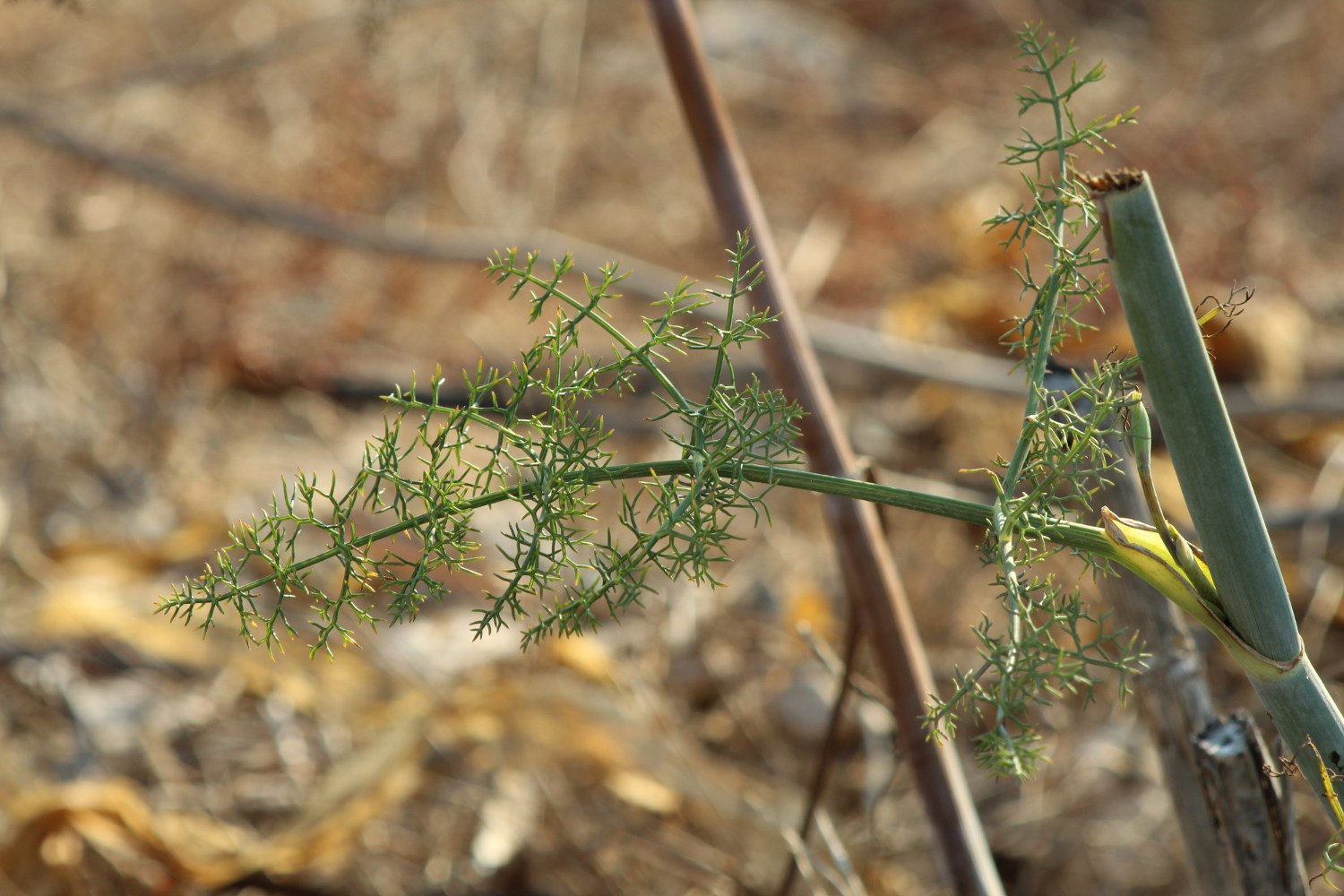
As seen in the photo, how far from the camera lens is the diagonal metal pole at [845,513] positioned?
3.02ft

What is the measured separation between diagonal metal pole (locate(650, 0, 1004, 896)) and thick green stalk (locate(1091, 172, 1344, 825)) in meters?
0.42

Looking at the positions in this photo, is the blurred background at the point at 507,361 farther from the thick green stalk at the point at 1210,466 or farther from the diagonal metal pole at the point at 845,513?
the thick green stalk at the point at 1210,466

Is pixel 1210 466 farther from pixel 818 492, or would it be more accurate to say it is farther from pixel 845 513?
pixel 845 513

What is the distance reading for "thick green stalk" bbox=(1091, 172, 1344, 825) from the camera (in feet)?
1.45

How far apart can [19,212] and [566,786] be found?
2.54 meters

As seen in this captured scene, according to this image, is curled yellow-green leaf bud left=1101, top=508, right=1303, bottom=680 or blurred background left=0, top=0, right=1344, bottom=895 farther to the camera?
blurred background left=0, top=0, right=1344, bottom=895

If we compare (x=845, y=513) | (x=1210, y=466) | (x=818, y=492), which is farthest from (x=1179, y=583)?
(x=845, y=513)

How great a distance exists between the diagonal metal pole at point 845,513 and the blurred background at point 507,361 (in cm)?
6

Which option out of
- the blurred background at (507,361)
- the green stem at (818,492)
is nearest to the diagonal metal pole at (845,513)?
the blurred background at (507,361)

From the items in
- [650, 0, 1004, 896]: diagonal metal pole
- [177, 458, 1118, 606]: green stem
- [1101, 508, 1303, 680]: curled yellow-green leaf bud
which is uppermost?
[650, 0, 1004, 896]: diagonal metal pole

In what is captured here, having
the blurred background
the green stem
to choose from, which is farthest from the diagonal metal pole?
the green stem

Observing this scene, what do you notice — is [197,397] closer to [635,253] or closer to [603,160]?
[635,253]

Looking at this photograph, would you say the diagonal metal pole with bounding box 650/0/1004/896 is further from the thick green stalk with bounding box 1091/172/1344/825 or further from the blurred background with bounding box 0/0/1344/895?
the thick green stalk with bounding box 1091/172/1344/825

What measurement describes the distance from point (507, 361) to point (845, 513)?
184 centimetres
